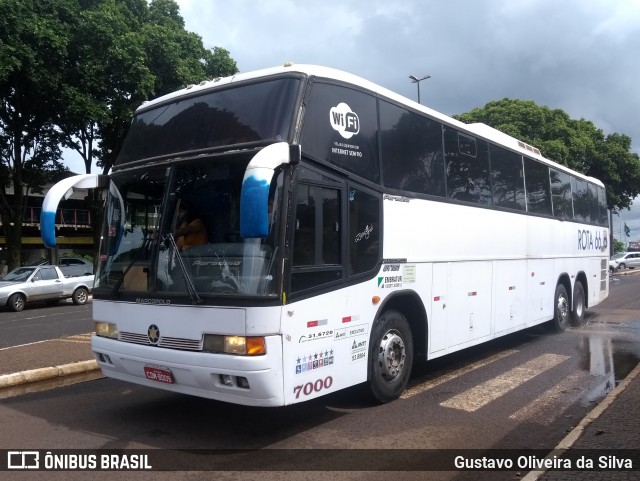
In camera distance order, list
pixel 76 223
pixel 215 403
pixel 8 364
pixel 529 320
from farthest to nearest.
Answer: pixel 76 223 → pixel 529 320 → pixel 8 364 → pixel 215 403

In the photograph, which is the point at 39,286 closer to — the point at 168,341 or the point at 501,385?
the point at 168,341

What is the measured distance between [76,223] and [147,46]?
66.0 feet

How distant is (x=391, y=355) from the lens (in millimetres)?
6547

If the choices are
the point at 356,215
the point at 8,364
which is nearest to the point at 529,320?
the point at 356,215

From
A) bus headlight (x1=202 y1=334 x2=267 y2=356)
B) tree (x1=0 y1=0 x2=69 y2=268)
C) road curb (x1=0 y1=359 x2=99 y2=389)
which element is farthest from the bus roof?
tree (x1=0 y1=0 x2=69 y2=268)

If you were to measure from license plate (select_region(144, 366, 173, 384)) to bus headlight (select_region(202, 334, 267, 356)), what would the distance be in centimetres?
56

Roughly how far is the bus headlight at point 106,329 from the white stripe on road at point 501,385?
371 centimetres

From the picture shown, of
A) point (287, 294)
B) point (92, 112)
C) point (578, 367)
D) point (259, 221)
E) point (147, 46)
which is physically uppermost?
point (147, 46)

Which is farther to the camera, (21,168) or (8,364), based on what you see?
(21,168)

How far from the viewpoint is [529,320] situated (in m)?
10.4

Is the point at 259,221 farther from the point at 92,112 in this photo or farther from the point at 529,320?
the point at 92,112

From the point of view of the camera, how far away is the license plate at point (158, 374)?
17.6 feet

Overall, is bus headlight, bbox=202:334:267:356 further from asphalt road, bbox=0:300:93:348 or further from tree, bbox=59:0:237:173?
tree, bbox=59:0:237:173

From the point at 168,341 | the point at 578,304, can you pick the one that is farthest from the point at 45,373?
the point at 578,304
